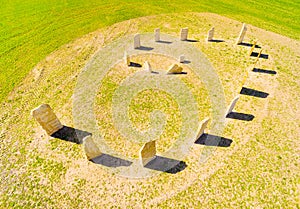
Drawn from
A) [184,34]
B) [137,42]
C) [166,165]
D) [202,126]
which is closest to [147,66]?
[137,42]

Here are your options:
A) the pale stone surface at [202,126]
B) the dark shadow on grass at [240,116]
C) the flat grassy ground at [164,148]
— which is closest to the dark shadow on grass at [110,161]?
the flat grassy ground at [164,148]

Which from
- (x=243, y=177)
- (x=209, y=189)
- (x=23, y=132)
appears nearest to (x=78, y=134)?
(x=23, y=132)

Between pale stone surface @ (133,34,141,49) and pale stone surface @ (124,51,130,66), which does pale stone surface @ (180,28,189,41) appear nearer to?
pale stone surface @ (133,34,141,49)

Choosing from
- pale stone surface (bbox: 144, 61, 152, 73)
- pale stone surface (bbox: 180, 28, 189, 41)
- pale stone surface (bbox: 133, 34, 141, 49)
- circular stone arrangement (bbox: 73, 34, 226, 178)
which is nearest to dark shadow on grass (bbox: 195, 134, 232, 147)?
circular stone arrangement (bbox: 73, 34, 226, 178)

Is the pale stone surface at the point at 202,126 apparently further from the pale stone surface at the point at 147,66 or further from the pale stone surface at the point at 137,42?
the pale stone surface at the point at 137,42

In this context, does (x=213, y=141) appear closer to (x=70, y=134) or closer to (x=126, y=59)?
(x=70, y=134)

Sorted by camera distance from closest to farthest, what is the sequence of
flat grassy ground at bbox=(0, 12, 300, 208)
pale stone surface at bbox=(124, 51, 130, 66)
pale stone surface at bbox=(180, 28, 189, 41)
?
flat grassy ground at bbox=(0, 12, 300, 208) → pale stone surface at bbox=(124, 51, 130, 66) → pale stone surface at bbox=(180, 28, 189, 41)
